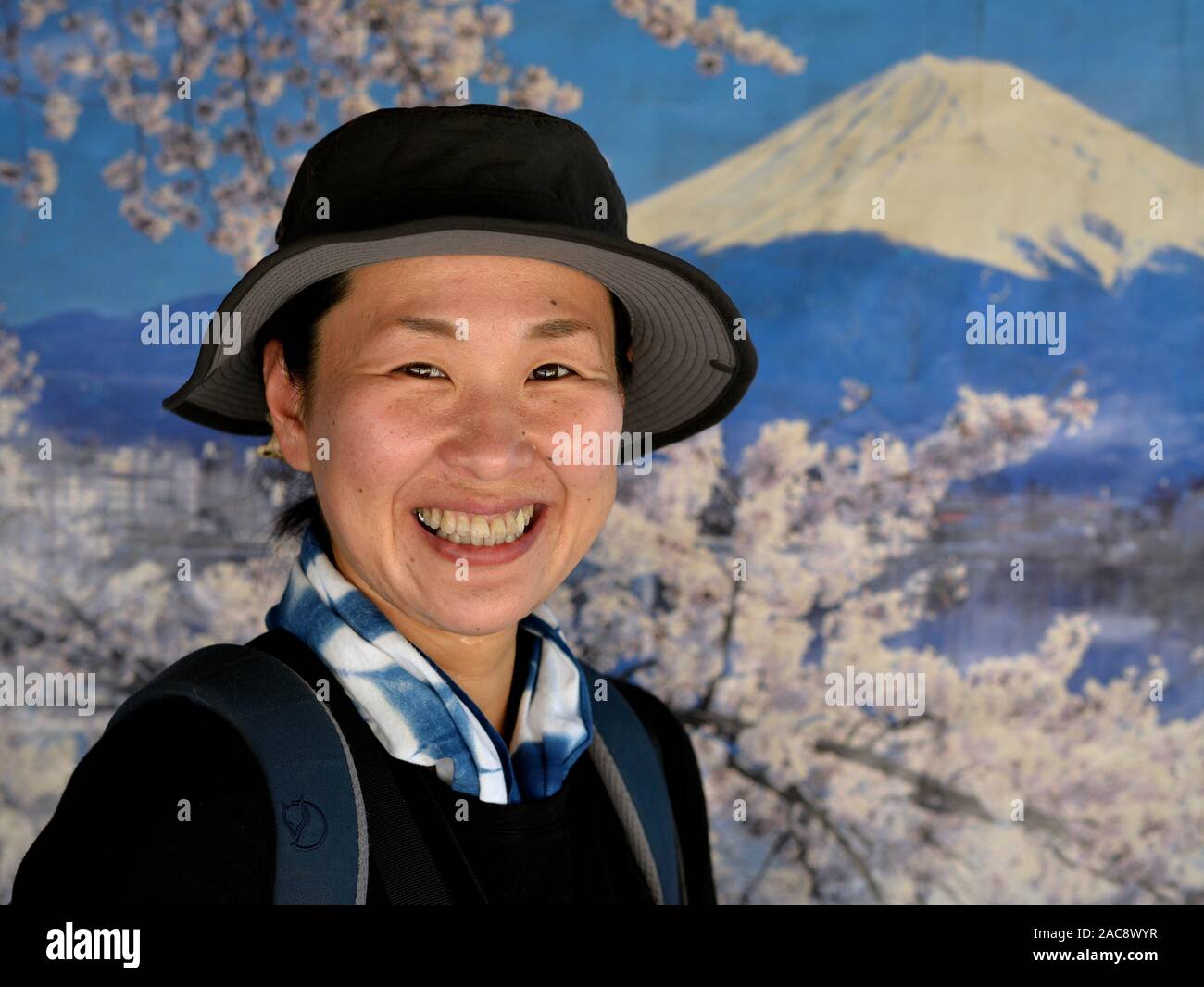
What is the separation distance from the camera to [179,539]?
249 cm

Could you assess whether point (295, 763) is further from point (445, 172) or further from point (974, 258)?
point (974, 258)

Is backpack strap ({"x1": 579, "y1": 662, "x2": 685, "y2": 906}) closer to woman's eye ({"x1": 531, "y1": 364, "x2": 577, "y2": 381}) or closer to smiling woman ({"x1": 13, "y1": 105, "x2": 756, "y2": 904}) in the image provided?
smiling woman ({"x1": 13, "y1": 105, "x2": 756, "y2": 904})

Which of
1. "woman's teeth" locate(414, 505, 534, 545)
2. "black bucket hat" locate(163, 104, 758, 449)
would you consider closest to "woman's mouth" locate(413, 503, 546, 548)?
"woman's teeth" locate(414, 505, 534, 545)

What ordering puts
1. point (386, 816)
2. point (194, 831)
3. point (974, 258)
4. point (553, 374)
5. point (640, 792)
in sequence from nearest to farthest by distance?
point (194, 831) < point (386, 816) < point (553, 374) < point (640, 792) < point (974, 258)

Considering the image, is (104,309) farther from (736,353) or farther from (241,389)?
(736,353)

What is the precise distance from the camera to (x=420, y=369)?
3.59 feet

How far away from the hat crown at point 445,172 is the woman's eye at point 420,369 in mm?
120

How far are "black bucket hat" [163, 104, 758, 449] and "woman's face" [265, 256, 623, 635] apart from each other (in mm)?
37

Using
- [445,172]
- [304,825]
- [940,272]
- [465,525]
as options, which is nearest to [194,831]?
[304,825]

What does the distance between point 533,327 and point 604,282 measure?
0.13m

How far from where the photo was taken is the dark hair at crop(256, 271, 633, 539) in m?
1.14

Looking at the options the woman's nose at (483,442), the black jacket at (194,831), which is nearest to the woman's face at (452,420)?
the woman's nose at (483,442)

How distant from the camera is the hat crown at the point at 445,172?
3.53ft

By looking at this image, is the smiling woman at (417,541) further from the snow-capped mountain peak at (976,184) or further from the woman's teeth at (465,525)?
the snow-capped mountain peak at (976,184)
